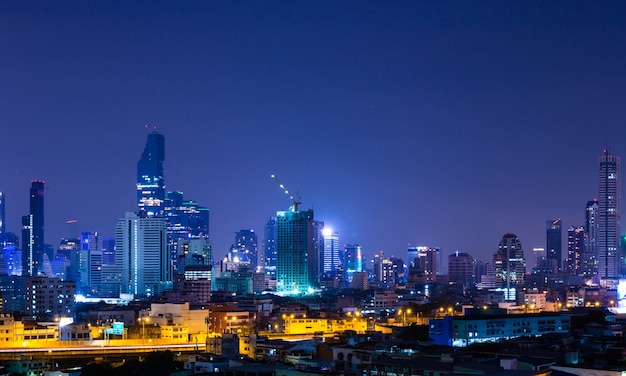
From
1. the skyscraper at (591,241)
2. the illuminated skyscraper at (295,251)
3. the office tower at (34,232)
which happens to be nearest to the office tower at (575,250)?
the skyscraper at (591,241)

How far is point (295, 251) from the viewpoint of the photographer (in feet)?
250

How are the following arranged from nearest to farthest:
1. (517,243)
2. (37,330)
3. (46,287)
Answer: (37,330), (46,287), (517,243)

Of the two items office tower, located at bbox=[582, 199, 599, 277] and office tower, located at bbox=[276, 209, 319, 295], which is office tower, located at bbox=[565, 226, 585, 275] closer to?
office tower, located at bbox=[582, 199, 599, 277]

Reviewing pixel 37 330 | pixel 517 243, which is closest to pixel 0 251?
pixel 517 243

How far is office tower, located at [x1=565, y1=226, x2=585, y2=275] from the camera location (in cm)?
8619

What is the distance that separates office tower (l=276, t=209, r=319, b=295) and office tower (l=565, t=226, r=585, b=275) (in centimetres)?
2172

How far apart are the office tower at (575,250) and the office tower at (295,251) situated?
2172 centimetres

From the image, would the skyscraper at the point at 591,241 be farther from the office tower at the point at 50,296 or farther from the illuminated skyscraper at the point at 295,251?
the office tower at the point at 50,296

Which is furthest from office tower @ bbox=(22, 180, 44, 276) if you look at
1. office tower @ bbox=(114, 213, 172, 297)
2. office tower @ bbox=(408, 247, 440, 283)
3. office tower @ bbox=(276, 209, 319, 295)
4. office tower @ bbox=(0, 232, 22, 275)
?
office tower @ bbox=(408, 247, 440, 283)

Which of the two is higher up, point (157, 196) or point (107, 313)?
point (157, 196)

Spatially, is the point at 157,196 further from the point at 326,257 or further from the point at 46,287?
the point at 46,287

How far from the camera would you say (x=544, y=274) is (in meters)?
80.8

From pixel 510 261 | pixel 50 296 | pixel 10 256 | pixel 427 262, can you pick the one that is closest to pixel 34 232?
pixel 10 256

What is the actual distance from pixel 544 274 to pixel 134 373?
202 feet
